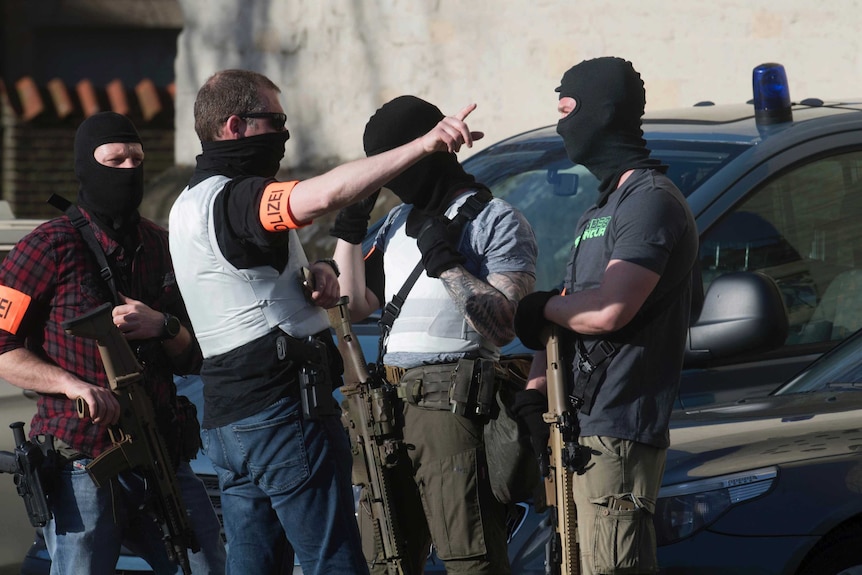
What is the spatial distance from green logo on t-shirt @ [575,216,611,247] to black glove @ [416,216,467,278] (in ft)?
1.03

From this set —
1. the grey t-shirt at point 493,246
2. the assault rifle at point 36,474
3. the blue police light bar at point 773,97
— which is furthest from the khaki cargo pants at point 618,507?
the blue police light bar at point 773,97

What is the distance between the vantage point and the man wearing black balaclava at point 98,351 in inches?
140

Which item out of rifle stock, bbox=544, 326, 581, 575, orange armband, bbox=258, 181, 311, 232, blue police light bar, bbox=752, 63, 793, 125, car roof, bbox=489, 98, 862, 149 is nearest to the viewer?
orange armband, bbox=258, 181, 311, 232

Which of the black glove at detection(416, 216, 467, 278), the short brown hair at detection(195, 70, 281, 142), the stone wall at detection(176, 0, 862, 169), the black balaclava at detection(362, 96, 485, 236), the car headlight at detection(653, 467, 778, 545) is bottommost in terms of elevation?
the car headlight at detection(653, 467, 778, 545)

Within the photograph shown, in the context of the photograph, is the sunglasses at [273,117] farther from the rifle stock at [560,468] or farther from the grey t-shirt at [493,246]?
the rifle stock at [560,468]

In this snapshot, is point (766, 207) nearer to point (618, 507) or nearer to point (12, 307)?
point (618, 507)

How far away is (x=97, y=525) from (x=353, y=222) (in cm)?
106

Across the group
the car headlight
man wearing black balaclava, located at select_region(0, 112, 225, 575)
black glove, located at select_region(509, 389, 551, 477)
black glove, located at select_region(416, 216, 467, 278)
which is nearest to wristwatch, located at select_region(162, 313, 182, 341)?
man wearing black balaclava, located at select_region(0, 112, 225, 575)

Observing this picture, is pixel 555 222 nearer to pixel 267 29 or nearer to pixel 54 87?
pixel 267 29

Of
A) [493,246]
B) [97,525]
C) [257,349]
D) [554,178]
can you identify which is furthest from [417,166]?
[554,178]

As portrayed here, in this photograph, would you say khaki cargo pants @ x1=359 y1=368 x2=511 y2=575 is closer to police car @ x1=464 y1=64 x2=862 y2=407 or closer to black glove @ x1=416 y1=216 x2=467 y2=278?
black glove @ x1=416 y1=216 x2=467 y2=278

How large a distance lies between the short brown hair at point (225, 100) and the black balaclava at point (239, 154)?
0.04 metres

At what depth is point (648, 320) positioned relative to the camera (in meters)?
3.16

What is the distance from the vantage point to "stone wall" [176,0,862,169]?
26.0 feet
